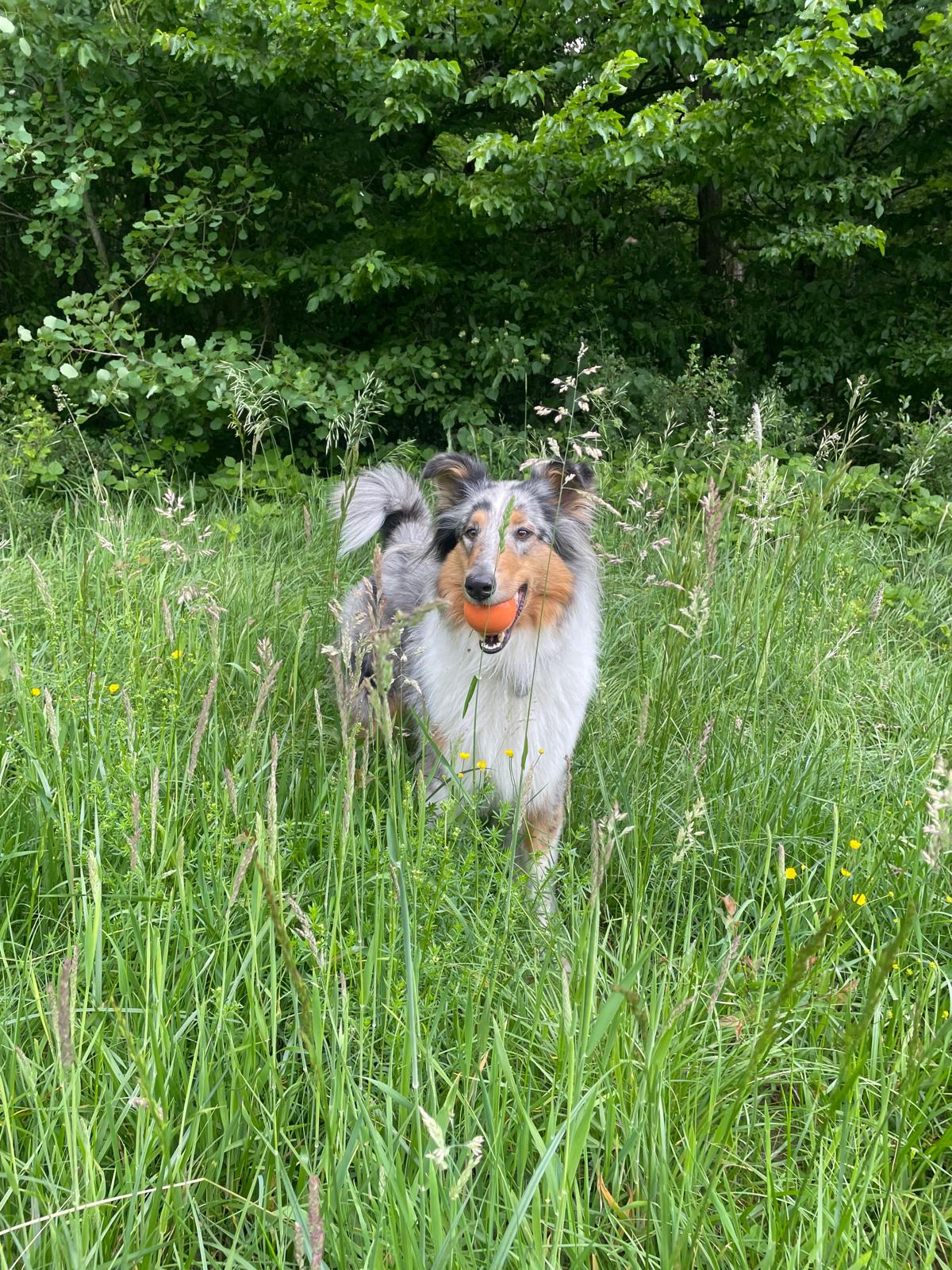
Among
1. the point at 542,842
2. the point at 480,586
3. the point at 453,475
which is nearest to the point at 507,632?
the point at 480,586

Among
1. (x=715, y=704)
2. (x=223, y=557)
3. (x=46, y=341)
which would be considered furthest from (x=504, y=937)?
(x=46, y=341)

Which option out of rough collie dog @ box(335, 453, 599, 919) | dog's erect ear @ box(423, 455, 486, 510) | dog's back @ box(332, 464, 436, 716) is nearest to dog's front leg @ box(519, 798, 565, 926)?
rough collie dog @ box(335, 453, 599, 919)

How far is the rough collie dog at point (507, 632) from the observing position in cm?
260

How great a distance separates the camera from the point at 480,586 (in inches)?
100

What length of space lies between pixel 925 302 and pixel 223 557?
22.4 ft

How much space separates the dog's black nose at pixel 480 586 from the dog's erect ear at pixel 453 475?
2.49 ft

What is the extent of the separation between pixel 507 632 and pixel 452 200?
459 cm

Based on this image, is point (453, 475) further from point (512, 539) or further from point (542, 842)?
point (542, 842)

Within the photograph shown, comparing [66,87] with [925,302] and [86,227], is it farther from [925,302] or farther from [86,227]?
[925,302]

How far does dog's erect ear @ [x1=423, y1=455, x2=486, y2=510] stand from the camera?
321cm

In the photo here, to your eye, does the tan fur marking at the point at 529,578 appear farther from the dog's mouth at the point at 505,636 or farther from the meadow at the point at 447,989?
the meadow at the point at 447,989

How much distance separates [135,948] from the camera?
5.22ft

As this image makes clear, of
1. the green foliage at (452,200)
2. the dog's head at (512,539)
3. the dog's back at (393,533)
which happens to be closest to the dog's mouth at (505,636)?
the dog's head at (512,539)

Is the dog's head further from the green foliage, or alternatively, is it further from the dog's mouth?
the green foliage
